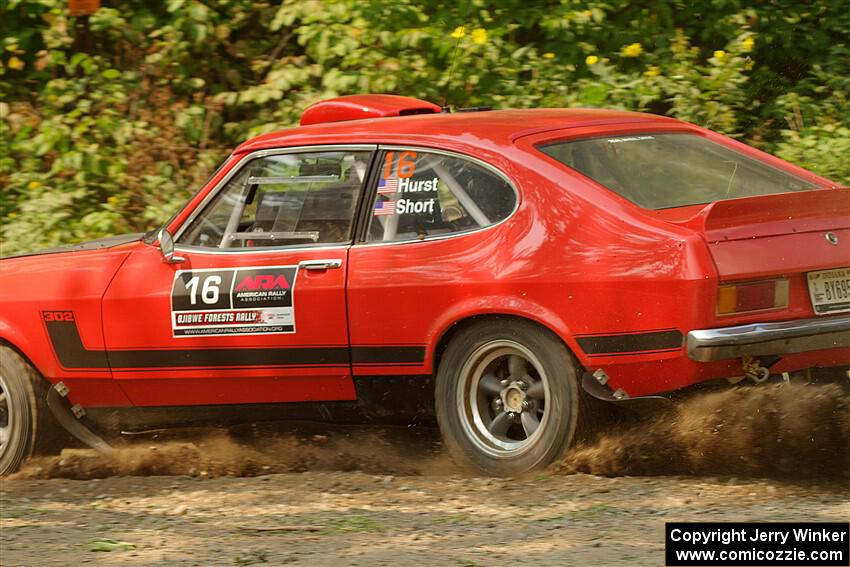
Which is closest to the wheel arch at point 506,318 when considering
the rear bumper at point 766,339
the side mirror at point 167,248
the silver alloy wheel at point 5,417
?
the rear bumper at point 766,339

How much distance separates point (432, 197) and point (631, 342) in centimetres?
109

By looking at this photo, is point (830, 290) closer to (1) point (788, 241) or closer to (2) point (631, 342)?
(1) point (788, 241)

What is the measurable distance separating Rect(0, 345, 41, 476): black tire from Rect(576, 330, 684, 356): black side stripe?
290cm

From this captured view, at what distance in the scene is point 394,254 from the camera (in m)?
5.38

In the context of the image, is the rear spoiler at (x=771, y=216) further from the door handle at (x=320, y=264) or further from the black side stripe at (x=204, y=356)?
the door handle at (x=320, y=264)

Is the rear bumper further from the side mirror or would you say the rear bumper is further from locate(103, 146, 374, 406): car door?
the side mirror

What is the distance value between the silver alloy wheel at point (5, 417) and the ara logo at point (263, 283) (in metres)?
1.51

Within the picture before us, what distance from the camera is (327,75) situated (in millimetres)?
10484

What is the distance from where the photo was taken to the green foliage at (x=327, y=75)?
10.0 m

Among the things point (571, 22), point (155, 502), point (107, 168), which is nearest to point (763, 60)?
point (571, 22)

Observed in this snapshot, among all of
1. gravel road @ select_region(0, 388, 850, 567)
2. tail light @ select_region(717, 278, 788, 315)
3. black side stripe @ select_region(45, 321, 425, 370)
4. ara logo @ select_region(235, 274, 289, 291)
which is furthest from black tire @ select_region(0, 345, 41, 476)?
tail light @ select_region(717, 278, 788, 315)

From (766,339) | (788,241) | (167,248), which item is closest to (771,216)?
(788,241)

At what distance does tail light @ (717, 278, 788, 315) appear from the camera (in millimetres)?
4703

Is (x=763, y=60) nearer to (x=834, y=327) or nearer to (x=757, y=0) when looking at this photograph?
(x=757, y=0)
